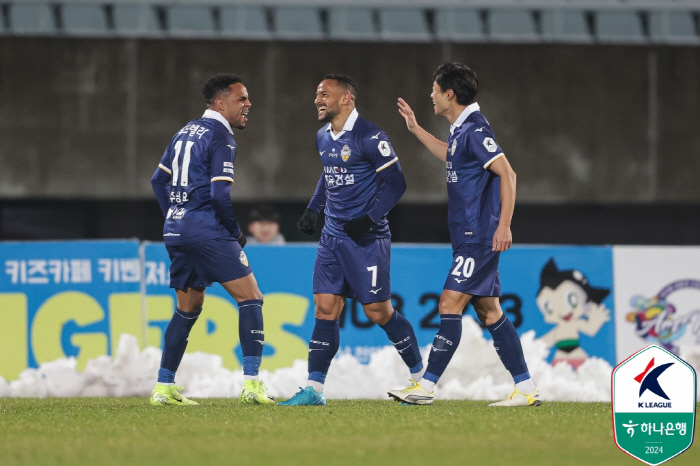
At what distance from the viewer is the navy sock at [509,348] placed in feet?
22.1

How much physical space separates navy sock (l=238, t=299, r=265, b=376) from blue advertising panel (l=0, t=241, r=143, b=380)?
231 cm

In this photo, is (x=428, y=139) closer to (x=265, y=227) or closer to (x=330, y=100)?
(x=330, y=100)

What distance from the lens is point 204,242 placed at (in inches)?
269

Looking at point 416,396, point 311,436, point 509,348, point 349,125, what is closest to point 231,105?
point 349,125

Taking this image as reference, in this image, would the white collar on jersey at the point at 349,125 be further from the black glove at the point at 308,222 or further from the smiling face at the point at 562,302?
the smiling face at the point at 562,302

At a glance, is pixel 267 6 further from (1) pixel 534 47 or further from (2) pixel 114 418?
(2) pixel 114 418

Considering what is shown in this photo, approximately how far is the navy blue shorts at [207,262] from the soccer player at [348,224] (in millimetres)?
517

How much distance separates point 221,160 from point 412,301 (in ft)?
9.63

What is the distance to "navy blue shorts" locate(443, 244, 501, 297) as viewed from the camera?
21.6ft

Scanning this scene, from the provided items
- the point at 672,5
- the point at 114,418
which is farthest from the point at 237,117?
the point at 672,5

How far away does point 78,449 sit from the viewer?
Result: 4871 mm
